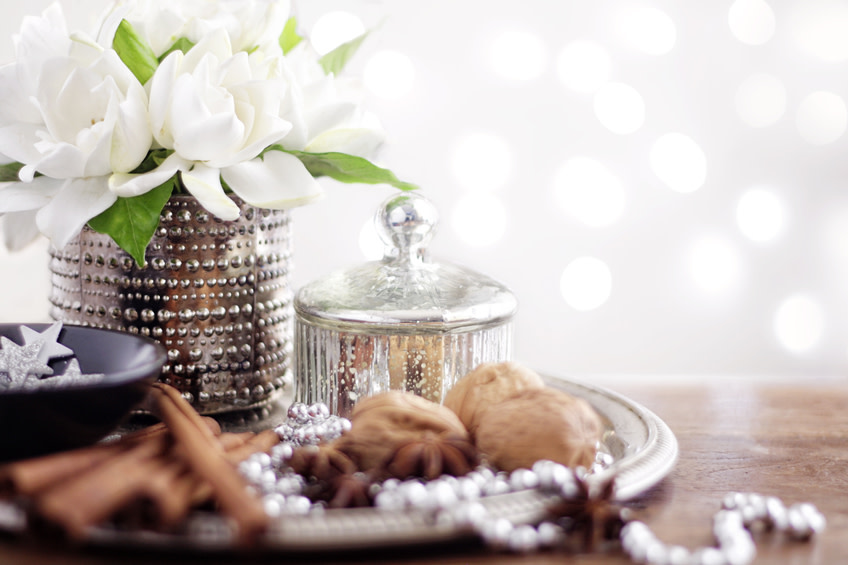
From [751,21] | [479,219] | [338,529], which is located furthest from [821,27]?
[338,529]

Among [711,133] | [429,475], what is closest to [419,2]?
[711,133]

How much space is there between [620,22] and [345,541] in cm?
75

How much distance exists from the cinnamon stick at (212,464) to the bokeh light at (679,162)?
66 cm

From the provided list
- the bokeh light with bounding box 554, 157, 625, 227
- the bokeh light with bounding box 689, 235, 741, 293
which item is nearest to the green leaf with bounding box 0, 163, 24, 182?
the bokeh light with bounding box 554, 157, 625, 227

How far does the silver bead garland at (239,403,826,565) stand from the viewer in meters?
0.32

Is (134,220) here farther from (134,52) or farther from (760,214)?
(760,214)

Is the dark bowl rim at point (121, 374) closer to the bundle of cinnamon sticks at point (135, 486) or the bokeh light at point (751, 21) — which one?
the bundle of cinnamon sticks at point (135, 486)

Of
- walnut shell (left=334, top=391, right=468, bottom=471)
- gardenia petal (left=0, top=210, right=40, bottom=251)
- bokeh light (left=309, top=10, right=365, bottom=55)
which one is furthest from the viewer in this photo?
bokeh light (left=309, top=10, right=365, bottom=55)

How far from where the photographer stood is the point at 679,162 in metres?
0.93

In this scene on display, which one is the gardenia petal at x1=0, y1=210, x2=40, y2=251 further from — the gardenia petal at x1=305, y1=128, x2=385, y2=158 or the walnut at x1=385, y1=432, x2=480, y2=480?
the walnut at x1=385, y1=432, x2=480, y2=480

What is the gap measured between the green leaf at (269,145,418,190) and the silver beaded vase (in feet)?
0.13

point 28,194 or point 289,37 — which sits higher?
point 289,37

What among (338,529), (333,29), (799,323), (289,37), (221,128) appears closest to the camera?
(338,529)

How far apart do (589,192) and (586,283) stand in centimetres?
11
